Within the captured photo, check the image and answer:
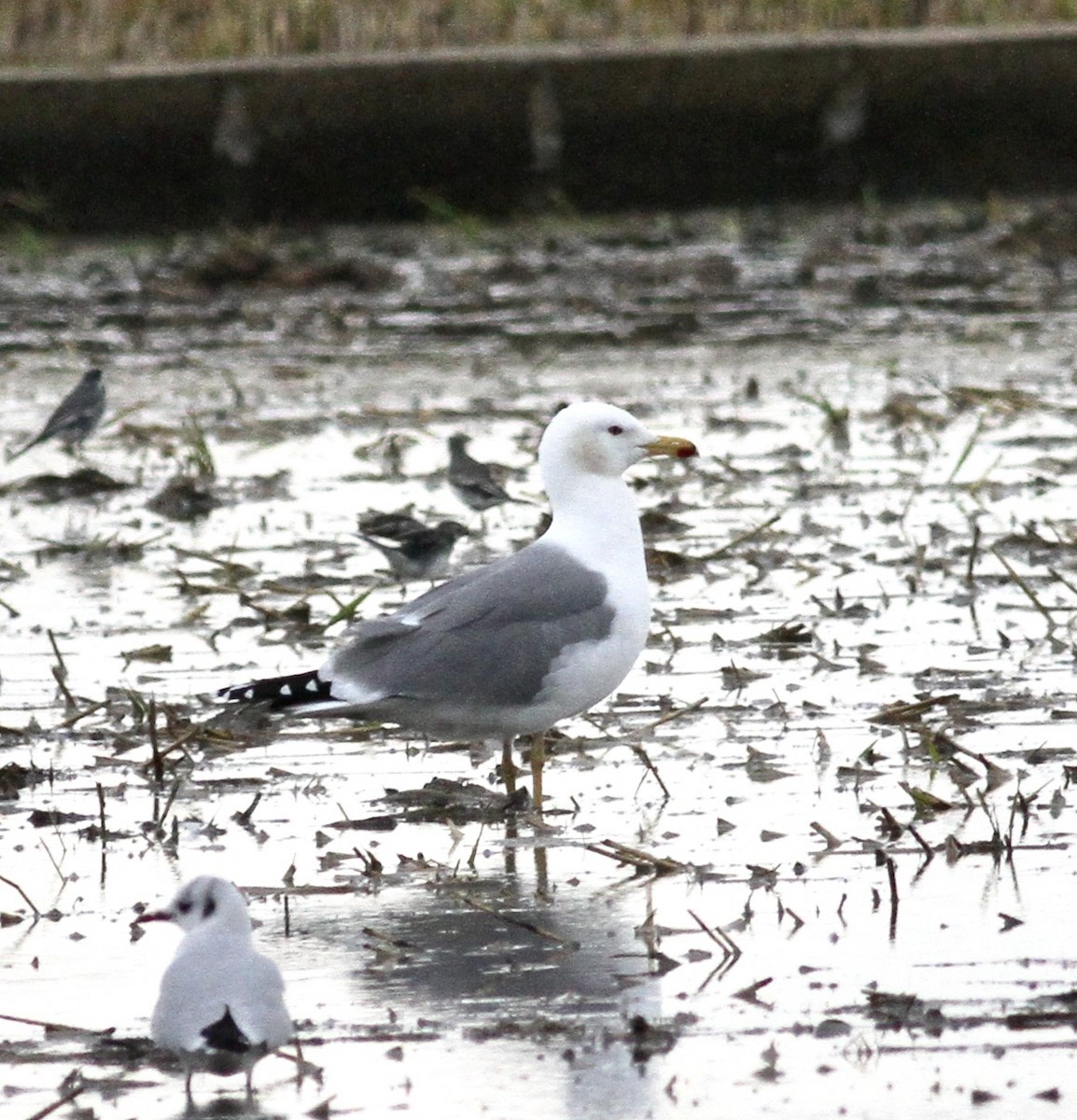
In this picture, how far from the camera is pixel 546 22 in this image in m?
19.5

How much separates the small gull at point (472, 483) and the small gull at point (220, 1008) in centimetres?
451

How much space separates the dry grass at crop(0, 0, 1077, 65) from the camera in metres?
19.0

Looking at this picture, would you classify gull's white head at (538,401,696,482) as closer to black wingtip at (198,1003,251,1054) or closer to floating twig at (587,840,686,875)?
floating twig at (587,840,686,875)

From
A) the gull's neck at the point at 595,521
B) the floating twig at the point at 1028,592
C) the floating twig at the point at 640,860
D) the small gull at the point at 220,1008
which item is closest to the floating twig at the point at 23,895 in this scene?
the small gull at the point at 220,1008

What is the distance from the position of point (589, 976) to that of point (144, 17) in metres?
16.2

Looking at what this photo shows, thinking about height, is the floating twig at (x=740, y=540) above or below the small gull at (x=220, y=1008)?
above

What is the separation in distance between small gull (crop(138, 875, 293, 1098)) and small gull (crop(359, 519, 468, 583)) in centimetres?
377

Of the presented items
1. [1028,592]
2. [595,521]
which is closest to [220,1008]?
[595,521]

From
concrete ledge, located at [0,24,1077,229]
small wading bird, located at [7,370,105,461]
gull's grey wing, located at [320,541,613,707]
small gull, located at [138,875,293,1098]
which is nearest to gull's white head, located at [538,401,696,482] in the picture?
gull's grey wing, located at [320,541,613,707]

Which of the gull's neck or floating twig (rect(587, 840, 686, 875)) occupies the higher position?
the gull's neck

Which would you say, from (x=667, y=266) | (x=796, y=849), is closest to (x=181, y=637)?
(x=796, y=849)

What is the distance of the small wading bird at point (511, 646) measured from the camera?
5680 millimetres

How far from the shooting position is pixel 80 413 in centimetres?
1041

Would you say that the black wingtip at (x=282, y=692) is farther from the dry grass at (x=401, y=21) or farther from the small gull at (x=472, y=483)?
the dry grass at (x=401, y=21)
